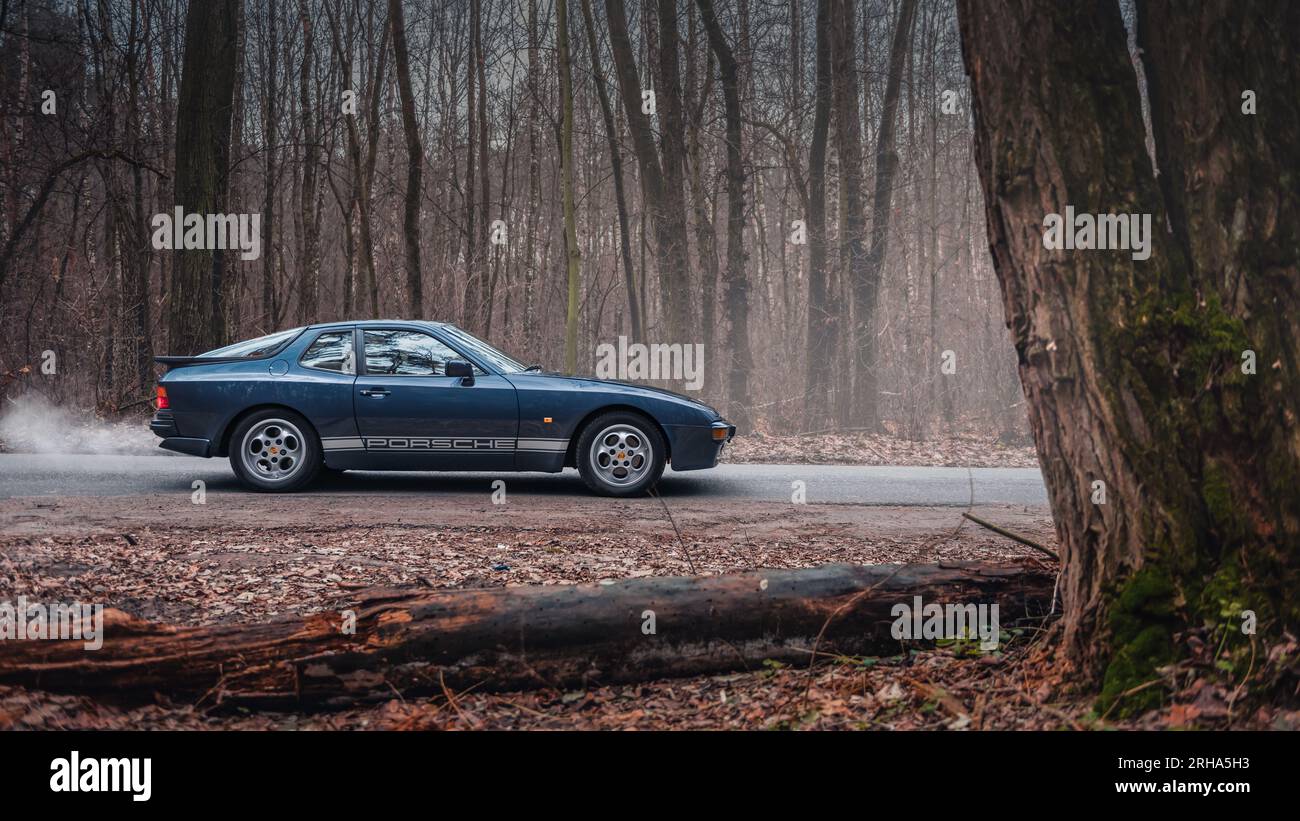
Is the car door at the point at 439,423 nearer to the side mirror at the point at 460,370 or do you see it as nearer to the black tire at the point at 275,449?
the side mirror at the point at 460,370

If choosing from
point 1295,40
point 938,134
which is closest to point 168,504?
point 1295,40

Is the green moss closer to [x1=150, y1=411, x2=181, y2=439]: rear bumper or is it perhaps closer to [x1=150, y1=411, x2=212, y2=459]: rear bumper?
[x1=150, y1=411, x2=212, y2=459]: rear bumper

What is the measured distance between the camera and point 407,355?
9.13m

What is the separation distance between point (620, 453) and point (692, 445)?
67 centimetres

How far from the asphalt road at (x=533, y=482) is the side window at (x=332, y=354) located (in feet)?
3.72

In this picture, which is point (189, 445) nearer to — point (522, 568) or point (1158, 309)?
point (522, 568)

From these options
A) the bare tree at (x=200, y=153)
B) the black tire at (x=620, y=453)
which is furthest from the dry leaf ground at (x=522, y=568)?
the bare tree at (x=200, y=153)

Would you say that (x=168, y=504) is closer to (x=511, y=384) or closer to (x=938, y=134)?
(x=511, y=384)

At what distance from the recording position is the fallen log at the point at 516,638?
416cm

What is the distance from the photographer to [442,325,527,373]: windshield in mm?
9141

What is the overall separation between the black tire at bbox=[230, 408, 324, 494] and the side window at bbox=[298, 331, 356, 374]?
1.75ft

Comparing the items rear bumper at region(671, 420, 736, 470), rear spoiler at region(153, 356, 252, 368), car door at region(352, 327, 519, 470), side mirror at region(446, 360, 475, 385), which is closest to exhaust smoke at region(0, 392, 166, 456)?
rear spoiler at region(153, 356, 252, 368)

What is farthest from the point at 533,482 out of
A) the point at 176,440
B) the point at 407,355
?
the point at 176,440
